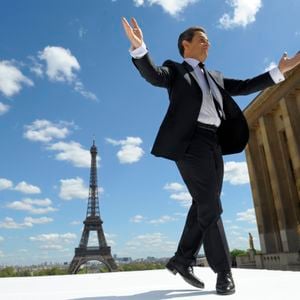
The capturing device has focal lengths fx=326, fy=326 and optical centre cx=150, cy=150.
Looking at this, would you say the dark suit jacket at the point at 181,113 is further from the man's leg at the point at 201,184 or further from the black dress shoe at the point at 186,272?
the black dress shoe at the point at 186,272

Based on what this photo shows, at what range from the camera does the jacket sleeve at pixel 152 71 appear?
8.04ft

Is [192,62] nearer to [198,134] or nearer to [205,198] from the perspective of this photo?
[198,134]

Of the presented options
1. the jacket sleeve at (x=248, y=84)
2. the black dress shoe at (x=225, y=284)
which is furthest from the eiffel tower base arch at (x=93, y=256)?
the black dress shoe at (x=225, y=284)

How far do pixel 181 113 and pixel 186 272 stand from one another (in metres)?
1.34

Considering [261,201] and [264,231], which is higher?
[261,201]

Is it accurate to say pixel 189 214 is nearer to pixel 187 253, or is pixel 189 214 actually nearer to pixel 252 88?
pixel 187 253

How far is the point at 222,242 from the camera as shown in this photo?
249 centimetres

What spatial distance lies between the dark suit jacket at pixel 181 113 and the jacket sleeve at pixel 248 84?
332mm

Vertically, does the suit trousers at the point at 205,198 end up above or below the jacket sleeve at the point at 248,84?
below

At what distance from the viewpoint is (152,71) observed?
2.49 meters

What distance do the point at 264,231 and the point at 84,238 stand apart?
1409 inches

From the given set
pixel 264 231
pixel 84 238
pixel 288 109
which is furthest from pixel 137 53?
pixel 84 238

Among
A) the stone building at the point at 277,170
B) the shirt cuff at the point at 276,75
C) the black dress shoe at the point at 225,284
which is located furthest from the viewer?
the stone building at the point at 277,170

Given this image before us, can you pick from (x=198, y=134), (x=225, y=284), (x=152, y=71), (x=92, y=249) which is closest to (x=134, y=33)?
(x=152, y=71)
